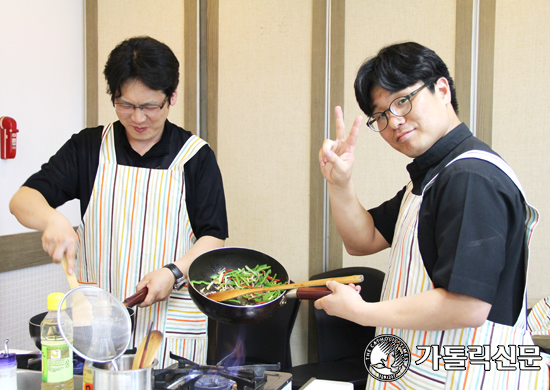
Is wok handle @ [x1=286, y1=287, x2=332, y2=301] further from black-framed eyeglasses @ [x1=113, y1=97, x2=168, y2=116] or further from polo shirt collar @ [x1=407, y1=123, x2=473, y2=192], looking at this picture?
black-framed eyeglasses @ [x1=113, y1=97, x2=168, y2=116]

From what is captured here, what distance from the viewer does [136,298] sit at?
54.2 inches

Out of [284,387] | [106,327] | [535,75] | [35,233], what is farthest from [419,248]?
[35,233]

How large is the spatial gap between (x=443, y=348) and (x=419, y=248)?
27 centimetres

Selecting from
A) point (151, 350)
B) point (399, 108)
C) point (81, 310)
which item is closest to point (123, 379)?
point (151, 350)

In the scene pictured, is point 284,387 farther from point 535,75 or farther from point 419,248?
point 535,75

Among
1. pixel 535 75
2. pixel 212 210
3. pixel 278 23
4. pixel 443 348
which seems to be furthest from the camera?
pixel 278 23

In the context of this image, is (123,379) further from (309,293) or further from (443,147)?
(443,147)

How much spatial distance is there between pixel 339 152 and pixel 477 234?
20.9 inches

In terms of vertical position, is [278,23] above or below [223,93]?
above

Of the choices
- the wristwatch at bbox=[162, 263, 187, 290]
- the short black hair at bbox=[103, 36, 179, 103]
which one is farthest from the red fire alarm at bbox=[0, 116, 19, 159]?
the wristwatch at bbox=[162, 263, 187, 290]

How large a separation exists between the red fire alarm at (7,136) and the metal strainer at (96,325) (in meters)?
1.74

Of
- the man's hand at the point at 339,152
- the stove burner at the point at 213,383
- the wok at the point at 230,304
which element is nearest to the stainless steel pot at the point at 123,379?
the stove burner at the point at 213,383

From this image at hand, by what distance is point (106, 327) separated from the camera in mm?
1033

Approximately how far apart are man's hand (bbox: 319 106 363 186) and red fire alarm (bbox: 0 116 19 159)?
181 cm
